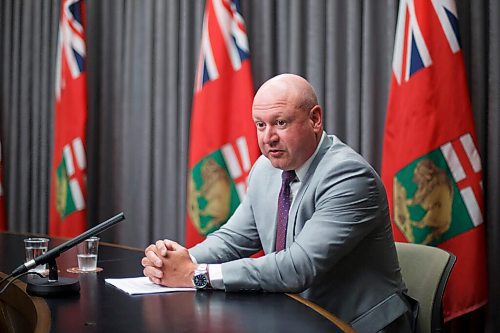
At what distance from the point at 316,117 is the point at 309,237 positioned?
491 mm

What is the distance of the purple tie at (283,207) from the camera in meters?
2.39

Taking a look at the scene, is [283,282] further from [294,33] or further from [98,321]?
[294,33]

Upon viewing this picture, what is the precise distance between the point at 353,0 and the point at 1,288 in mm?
2557

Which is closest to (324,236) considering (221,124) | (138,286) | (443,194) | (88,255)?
(138,286)

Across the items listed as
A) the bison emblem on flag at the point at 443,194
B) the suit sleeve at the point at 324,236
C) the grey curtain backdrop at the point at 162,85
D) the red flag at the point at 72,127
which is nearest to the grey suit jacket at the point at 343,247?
the suit sleeve at the point at 324,236

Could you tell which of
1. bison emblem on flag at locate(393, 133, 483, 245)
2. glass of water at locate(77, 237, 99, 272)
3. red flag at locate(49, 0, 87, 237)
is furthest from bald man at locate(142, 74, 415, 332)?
red flag at locate(49, 0, 87, 237)

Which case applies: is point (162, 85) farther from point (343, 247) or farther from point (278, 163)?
point (343, 247)

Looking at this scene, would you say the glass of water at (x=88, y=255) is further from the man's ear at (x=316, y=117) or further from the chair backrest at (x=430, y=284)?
the chair backrest at (x=430, y=284)

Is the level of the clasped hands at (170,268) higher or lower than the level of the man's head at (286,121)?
lower

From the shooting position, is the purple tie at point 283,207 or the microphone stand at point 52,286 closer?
the microphone stand at point 52,286

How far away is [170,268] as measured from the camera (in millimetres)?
2061

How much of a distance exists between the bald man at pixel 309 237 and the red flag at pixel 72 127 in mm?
2239

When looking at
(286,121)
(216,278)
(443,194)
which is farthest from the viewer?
(443,194)

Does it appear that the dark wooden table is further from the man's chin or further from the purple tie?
the man's chin
